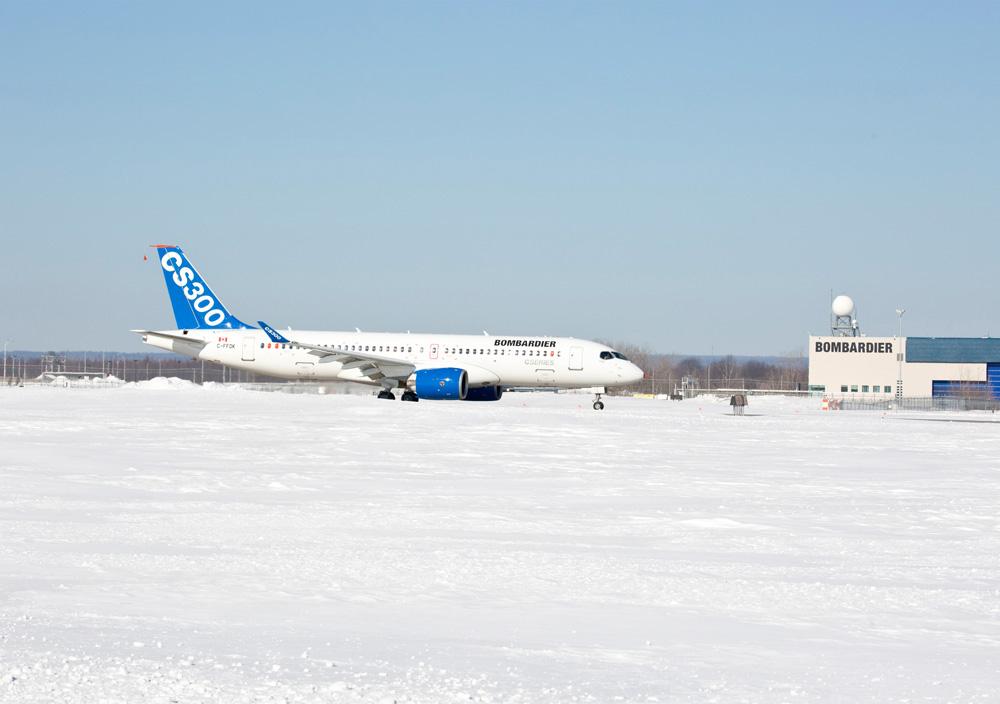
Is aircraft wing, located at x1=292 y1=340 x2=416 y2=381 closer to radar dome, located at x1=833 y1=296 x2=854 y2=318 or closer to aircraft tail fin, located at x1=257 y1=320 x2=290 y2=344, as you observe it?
aircraft tail fin, located at x1=257 y1=320 x2=290 y2=344

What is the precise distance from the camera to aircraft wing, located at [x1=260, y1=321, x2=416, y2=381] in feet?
158

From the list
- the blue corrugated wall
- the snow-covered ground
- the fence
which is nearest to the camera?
the snow-covered ground

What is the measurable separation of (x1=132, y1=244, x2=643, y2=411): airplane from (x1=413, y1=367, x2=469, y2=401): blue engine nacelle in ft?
0.12

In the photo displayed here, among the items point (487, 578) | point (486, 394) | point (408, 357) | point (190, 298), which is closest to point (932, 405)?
point (486, 394)

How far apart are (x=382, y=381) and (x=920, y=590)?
40.3 meters

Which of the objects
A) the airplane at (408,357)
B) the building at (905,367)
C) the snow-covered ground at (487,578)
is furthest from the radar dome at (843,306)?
the snow-covered ground at (487,578)

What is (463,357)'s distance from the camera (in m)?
48.6

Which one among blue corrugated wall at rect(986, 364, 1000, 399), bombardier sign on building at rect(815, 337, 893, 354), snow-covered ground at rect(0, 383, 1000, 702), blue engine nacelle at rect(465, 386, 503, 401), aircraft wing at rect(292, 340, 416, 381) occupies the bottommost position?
snow-covered ground at rect(0, 383, 1000, 702)

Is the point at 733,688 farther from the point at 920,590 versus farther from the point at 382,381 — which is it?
the point at 382,381

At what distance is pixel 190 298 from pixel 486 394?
13217 mm

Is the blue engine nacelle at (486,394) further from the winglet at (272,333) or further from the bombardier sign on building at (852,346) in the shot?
the bombardier sign on building at (852,346)

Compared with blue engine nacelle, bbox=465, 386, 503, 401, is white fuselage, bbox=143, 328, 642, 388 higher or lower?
higher

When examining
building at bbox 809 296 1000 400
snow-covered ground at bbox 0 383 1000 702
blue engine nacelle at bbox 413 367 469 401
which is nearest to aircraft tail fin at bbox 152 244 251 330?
blue engine nacelle at bbox 413 367 469 401

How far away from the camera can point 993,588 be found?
10.6 metres
